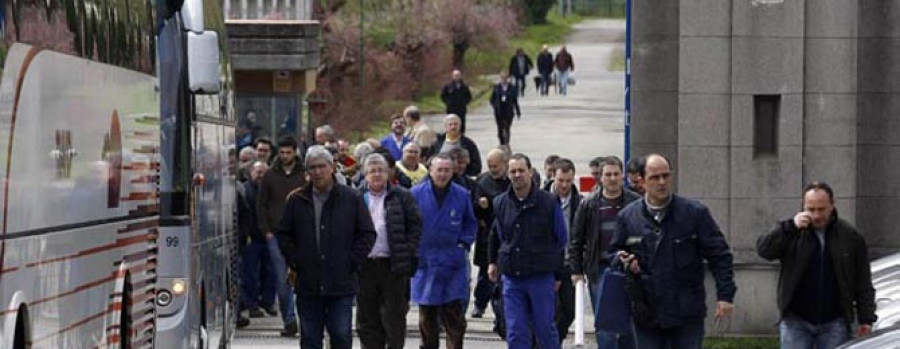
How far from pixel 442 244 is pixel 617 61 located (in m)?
59.9

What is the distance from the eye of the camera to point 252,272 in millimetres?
24047

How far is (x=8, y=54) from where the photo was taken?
29.4 feet

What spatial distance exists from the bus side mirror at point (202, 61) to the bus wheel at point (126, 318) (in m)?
2.80

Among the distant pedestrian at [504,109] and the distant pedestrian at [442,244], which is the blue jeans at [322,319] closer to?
the distant pedestrian at [442,244]

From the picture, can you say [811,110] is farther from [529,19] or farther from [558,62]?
[529,19]

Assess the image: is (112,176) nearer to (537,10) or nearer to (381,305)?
(381,305)

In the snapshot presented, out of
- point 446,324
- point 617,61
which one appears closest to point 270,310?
point 446,324

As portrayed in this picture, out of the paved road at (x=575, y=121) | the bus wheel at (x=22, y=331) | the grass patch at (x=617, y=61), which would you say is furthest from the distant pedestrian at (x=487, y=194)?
the grass patch at (x=617, y=61)

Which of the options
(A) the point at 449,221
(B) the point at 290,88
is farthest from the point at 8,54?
(B) the point at 290,88

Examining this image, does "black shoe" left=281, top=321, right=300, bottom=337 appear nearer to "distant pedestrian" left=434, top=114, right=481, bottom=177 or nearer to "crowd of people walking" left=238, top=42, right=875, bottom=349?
"crowd of people walking" left=238, top=42, right=875, bottom=349

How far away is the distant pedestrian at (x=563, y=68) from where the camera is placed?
67250mm

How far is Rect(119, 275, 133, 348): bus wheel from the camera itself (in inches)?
500

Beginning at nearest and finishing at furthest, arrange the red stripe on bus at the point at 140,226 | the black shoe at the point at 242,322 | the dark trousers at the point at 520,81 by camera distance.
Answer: the red stripe on bus at the point at 140,226 → the black shoe at the point at 242,322 → the dark trousers at the point at 520,81

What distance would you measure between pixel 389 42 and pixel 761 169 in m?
40.9
